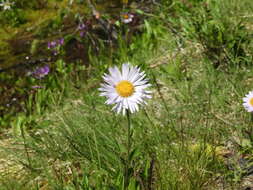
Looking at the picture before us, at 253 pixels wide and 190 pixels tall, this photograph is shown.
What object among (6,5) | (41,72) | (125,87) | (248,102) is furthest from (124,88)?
(6,5)

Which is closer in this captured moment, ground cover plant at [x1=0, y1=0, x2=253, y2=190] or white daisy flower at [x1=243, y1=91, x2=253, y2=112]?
ground cover plant at [x1=0, y1=0, x2=253, y2=190]

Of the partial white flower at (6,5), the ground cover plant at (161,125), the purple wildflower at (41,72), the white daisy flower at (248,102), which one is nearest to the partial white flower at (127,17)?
the ground cover plant at (161,125)

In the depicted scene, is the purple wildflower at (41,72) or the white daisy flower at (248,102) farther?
the purple wildflower at (41,72)

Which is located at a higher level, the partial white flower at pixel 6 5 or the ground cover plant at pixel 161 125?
the partial white flower at pixel 6 5

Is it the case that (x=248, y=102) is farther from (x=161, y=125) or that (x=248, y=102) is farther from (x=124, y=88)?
(x=124, y=88)

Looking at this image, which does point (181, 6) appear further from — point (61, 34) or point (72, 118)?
point (72, 118)

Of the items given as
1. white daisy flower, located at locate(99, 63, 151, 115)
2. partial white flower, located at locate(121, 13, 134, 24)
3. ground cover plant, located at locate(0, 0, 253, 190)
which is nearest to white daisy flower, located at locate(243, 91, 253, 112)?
ground cover plant, located at locate(0, 0, 253, 190)

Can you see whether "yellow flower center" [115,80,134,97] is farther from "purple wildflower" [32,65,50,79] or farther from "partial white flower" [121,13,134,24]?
"partial white flower" [121,13,134,24]

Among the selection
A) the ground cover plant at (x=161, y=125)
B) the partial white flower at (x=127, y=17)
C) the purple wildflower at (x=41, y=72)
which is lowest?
the ground cover plant at (x=161, y=125)

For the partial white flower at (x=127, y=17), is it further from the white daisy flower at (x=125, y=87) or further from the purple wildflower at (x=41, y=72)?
the white daisy flower at (x=125, y=87)
